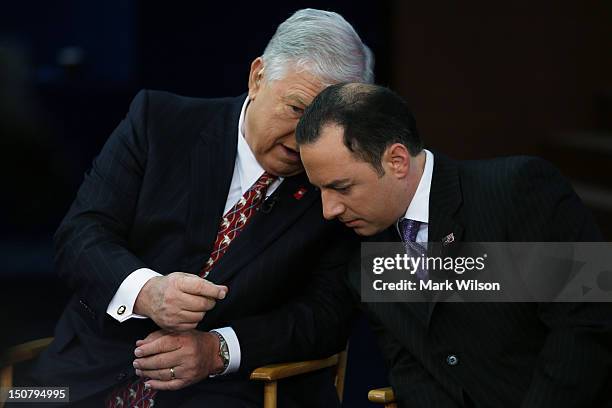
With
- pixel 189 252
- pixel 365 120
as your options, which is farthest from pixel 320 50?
pixel 189 252

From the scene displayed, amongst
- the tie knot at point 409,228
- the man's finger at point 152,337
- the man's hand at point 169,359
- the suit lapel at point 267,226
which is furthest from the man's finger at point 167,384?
the tie knot at point 409,228

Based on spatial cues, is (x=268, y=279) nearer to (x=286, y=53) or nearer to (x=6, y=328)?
(x=286, y=53)

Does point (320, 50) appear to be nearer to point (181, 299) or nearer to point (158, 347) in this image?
point (181, 299)

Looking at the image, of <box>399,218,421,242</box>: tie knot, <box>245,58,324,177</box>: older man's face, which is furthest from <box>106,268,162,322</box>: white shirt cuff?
<box>399,218,421,242</box>: tie knot

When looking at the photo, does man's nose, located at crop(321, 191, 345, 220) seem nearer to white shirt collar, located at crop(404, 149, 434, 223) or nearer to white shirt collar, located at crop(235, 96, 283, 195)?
white shirt collar, located at crop(404, 149, 434, 223)

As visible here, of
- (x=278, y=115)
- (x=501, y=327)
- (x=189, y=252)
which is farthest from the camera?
(x=189, y=252)

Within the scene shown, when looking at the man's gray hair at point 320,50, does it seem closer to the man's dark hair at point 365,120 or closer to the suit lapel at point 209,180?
the man's dark hair at point 365,120

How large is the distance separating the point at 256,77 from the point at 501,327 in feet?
3.34

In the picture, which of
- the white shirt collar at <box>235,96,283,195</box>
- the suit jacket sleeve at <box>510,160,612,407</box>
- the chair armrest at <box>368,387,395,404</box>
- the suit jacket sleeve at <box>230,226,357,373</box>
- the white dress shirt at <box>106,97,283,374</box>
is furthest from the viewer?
the white shirt collar at <box>235,96,283,195</box>

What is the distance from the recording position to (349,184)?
2.76 m

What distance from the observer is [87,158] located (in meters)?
6.81

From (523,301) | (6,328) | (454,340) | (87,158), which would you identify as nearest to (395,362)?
(454,340)

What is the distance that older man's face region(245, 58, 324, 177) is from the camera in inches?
116

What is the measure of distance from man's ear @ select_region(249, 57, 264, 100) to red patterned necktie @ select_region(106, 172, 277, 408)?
0.81 feet
